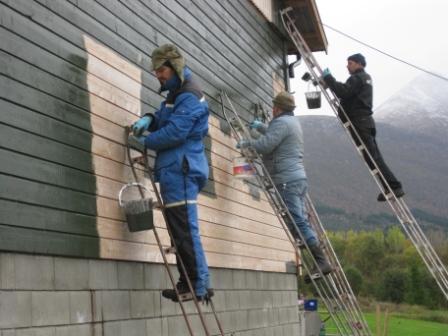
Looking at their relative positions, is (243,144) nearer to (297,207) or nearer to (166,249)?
(297,207)

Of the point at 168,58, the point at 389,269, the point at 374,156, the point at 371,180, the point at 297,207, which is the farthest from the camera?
the point at 371,180

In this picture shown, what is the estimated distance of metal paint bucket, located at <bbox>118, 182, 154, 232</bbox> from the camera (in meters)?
5.14

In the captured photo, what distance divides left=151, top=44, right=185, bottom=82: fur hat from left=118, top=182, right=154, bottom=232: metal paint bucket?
37.7 inches

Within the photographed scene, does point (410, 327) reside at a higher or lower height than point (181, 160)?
lower

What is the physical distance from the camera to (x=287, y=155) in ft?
24.4

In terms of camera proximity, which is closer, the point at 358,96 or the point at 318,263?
the point at 318,263

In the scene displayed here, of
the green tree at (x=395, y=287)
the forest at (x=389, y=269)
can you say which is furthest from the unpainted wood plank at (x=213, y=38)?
the green tree at (x=395, y=287)

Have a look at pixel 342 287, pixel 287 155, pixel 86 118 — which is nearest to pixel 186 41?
pixel 287 155

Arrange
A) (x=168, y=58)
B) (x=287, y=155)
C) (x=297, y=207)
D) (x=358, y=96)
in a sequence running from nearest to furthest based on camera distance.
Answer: (x=168, y=58) → (x=297, y=207) → (x=287, y=155) → (x=358, y=96)

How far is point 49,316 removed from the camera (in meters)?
4.40

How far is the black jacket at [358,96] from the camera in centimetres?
862

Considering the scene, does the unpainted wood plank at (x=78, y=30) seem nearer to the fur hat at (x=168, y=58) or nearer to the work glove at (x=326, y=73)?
the fur hat at (x=168, y=58)

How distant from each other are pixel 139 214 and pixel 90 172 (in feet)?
1.53

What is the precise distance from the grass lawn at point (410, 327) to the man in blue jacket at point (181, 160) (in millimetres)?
34607
